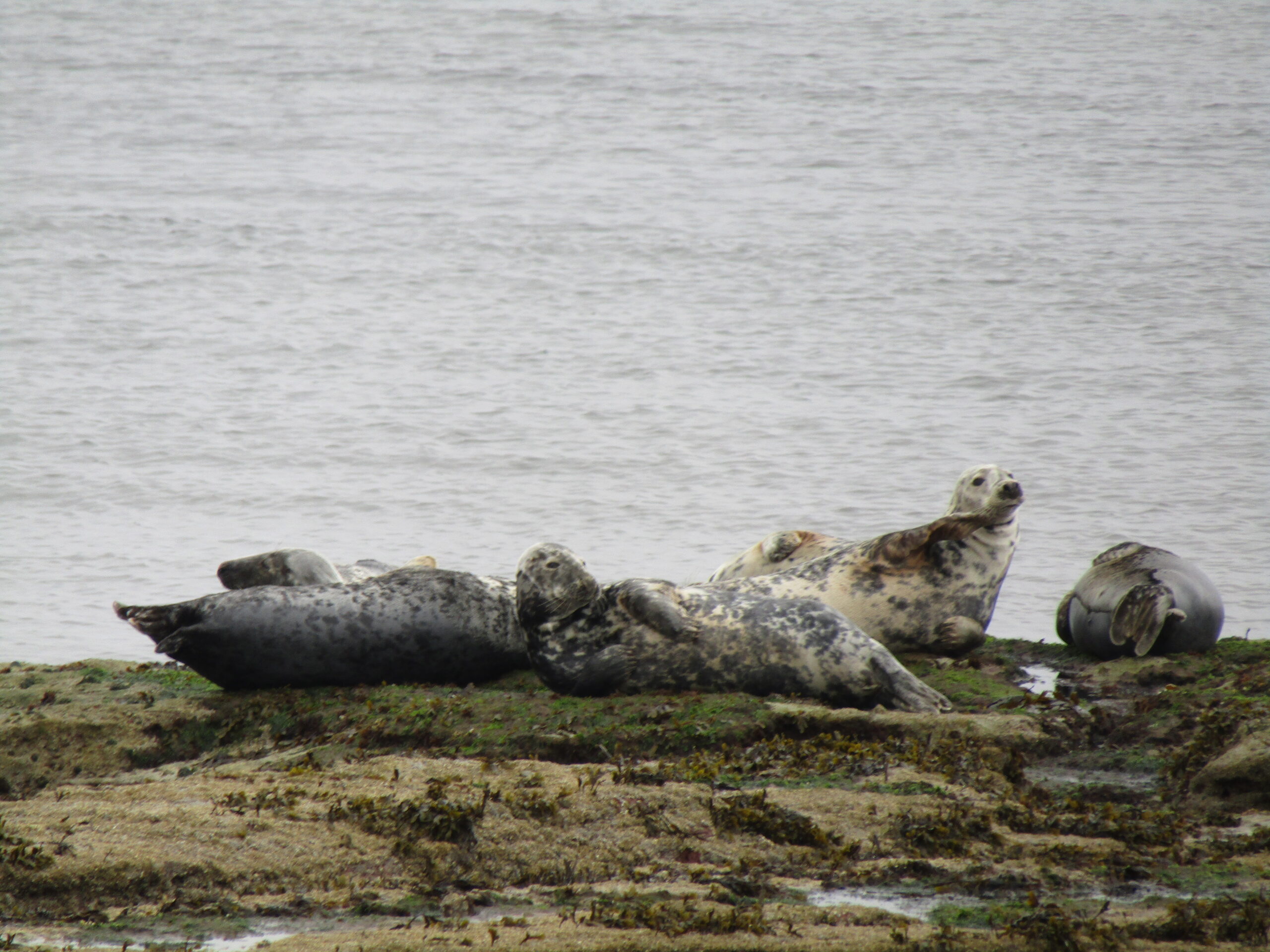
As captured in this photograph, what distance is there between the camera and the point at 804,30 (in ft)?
86.0

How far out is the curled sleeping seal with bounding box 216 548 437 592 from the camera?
632cm

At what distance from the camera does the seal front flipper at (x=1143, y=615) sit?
6293 millimetres

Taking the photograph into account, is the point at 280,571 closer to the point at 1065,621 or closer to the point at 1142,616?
the point at 1065,621

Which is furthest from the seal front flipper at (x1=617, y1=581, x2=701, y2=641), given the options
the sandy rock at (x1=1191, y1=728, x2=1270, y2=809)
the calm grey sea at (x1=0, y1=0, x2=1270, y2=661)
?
the calm grey sea at (x1=0, y1=0, x2=1270, y2=661)

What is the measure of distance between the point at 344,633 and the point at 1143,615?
11.5 feet

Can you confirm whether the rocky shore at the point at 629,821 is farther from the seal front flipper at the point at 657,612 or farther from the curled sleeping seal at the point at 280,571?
the curled sleeping seal at the point at 280,571

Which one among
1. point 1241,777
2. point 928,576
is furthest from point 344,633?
point 1241,777

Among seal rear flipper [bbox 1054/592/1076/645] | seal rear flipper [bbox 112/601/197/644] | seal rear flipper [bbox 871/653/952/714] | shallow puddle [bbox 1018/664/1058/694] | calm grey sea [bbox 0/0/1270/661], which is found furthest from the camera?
calm grey sea [bbox 0/0/1270/661]

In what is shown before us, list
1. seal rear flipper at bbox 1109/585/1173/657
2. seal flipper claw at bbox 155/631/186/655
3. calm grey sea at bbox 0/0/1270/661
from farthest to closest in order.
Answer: calm grey sea at bbox 0/0/1270/661 → seal rear flipper at bbox 1109/585/1173/657 → seal flipper claw at bbox 155/631/186/655

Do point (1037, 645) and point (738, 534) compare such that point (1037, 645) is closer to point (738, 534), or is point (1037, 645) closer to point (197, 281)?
point (738, 534)

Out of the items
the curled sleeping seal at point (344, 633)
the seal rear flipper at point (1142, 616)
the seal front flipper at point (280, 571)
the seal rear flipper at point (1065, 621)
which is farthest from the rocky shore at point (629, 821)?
the seal rear flipper at point (1065, 621)

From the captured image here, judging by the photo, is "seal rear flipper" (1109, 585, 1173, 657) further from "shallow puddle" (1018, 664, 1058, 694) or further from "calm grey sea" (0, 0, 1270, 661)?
"calm grey sea" (0, 0, 1270, 661)

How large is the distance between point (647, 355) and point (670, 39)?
12891mm

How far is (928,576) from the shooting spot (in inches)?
256
